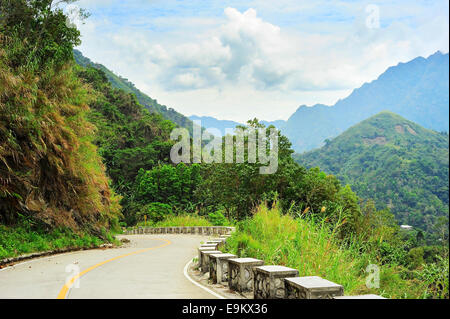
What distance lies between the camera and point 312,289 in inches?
232

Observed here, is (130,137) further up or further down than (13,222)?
further up

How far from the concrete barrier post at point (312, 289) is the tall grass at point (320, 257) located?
1.93m

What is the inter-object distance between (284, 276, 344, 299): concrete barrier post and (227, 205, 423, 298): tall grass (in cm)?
193

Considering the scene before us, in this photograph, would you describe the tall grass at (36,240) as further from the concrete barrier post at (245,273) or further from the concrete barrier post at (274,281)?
the concrete barrier post at (274,281)

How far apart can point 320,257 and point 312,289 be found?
159 inches

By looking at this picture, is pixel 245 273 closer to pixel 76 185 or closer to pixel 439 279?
pixel 439 279

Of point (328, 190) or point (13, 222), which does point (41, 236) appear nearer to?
point (13, 222)

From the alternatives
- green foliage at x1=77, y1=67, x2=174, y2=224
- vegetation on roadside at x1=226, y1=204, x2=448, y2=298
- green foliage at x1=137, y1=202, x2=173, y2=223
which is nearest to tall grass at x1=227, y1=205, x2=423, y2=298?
vegetation on roadside at x1=226, y1=204, x2=448, y2=298

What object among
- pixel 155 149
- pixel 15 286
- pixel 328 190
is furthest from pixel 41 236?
pixel 155 149

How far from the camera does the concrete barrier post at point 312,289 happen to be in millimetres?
5906

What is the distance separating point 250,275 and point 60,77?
1382 centimetres

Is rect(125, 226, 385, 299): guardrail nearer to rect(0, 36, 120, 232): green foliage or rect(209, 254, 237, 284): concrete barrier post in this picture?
rect(209, 254, 237, 284): concrete barrier post

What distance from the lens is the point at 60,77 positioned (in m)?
18.8

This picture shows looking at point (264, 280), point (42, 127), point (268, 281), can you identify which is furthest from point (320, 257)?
point (42, 127)
